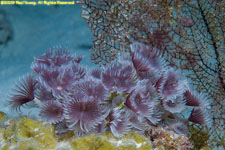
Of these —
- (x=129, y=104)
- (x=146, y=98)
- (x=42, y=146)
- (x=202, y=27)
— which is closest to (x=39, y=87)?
(x=42, y=146)

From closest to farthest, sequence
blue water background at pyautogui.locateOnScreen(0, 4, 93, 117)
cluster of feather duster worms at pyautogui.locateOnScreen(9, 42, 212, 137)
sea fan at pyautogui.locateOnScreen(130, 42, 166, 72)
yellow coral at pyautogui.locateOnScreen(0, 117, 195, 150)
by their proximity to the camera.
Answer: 1. yellow coral at pyautogui.locateOnScreen(0, 117, 195, 150)
2. cluster of feather duster worms at pyautogui.locateOnScreen(9, 42, 212, 137)
3. sea fan at pyautogui.locateOnScreen(130, 42, 166, 72)
4. blue water background at pyautogui.locateOnScreen(0, 4, 93, 117)

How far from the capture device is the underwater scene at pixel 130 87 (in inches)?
66.4

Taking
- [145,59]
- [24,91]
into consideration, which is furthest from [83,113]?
[145,59]

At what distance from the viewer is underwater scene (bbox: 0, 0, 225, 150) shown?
1.69 metres

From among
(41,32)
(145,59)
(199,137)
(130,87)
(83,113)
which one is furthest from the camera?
(41,32)

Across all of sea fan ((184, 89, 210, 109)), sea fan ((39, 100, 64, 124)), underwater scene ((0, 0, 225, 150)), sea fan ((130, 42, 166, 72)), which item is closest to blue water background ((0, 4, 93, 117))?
underwater scene ((0, 0, 225, 150))

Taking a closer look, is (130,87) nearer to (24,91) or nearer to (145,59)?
(145,59)

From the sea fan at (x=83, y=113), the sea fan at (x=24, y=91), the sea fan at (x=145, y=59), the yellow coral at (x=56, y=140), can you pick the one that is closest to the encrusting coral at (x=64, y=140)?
the yellow coral at (x=56, y=140)

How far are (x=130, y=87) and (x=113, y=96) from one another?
193 mm

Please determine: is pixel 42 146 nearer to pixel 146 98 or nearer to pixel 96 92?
pixel 96 92

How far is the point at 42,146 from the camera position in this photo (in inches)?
62.6

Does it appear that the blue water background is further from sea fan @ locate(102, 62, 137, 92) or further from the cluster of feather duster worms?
sea fan @ locate(102, 62, 137, 92)

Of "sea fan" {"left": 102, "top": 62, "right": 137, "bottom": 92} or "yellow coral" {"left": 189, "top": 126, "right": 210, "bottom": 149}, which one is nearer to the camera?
"sea fan" {"left": 102, "top": 62, "right": 137, "bottom": 92}

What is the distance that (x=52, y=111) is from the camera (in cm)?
176
